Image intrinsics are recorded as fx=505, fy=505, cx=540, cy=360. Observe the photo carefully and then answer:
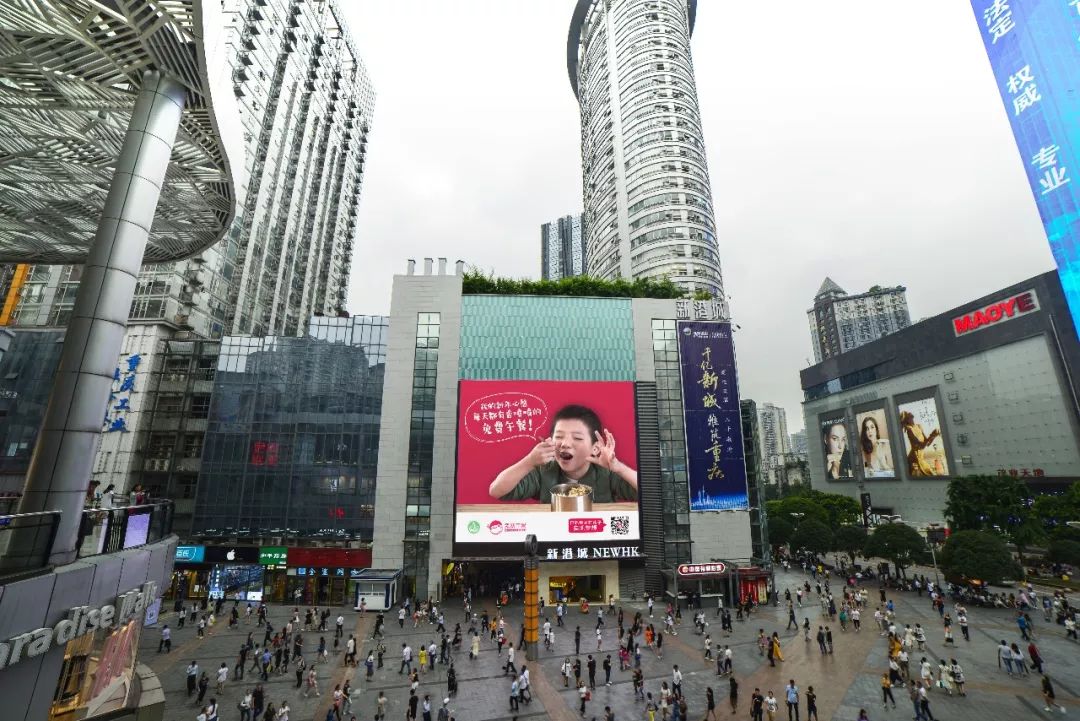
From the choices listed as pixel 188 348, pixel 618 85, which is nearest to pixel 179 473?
pixel 188 348

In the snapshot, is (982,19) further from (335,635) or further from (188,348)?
(188,348)

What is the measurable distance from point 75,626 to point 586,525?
32.8 m

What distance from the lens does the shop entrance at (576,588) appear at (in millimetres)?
40906

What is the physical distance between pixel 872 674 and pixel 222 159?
35687mm

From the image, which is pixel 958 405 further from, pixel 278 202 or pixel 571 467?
pixel 278 202

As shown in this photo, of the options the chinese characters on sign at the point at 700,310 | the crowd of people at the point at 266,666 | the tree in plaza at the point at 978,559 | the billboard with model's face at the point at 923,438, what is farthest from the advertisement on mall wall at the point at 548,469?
the billboard with model's face at the point at 923,438

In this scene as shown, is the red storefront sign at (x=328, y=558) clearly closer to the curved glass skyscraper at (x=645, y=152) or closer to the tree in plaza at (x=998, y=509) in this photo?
the curved glass skyscraper at (x=645, y=152)

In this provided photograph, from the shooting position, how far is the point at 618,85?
87.8 m

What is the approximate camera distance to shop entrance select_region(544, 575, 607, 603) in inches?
1610

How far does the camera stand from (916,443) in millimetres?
75812

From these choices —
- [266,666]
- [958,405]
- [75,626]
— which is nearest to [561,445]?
[266,666]

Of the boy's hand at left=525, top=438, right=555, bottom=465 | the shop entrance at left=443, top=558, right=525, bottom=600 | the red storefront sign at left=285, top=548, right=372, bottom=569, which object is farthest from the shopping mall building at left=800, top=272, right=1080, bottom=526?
the red storefront sign at left=285, top=548, right=372, bottom=569

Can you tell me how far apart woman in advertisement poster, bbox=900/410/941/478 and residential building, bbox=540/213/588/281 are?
3765 inches

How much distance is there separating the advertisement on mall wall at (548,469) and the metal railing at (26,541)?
2991cm
